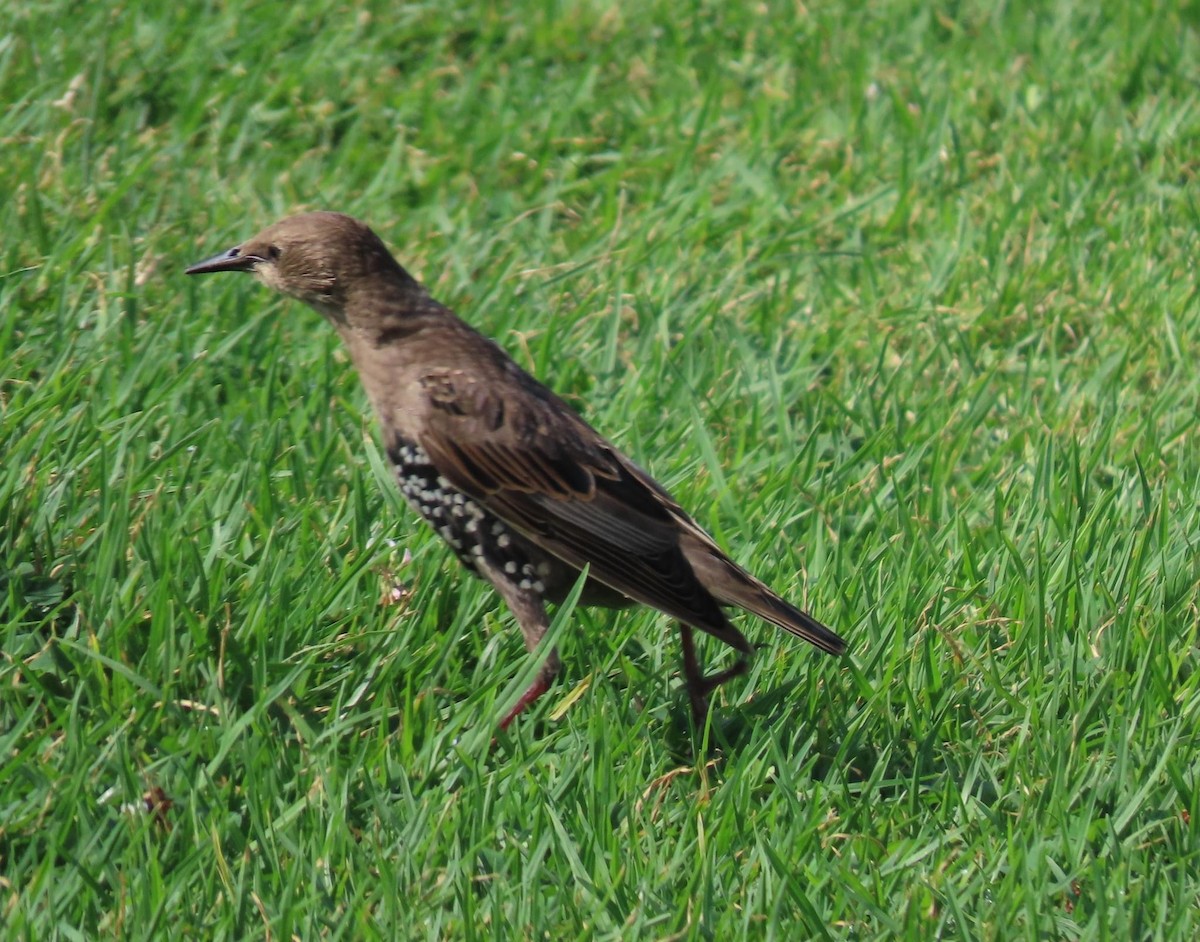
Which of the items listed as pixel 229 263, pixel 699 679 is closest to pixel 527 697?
pixel 699 679

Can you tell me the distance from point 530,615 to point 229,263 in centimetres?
136

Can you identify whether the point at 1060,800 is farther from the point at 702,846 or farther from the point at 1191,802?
the point at 702,846

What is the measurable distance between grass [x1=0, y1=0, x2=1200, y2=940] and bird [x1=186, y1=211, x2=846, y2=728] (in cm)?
20

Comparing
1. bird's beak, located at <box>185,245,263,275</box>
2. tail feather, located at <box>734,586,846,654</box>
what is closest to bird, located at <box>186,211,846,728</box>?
tail feather, located at <box>734,586,846,654</box>

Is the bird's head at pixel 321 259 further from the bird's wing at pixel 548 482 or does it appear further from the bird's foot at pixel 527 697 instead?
the bird's foot at pixel 527 697

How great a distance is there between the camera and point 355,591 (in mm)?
4605

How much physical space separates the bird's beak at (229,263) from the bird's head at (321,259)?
0.01 m

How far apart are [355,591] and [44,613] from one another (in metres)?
0.76

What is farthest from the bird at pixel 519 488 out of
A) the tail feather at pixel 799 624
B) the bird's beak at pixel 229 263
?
the bird's beak at pixel 229 263

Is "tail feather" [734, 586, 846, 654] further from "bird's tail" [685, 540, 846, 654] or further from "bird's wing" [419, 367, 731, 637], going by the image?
"bird's wing" [419, 367, 731, 637]

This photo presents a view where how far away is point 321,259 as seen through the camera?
15.9 ft

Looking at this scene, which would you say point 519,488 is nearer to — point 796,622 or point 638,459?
point 796,622

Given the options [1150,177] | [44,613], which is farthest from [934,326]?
[44,613]

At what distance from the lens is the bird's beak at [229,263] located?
195 inches
